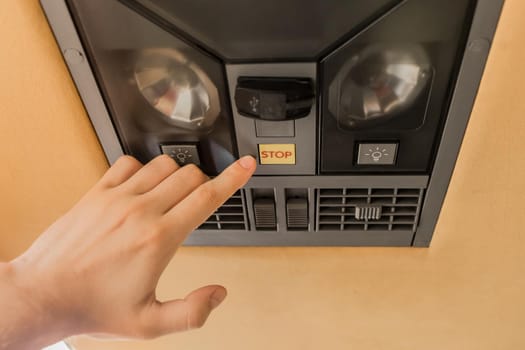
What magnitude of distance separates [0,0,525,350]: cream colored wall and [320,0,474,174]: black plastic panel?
0.04 meters

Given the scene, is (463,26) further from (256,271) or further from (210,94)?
(256,271)

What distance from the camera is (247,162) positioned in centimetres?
56

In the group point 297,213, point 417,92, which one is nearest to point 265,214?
point 297,213

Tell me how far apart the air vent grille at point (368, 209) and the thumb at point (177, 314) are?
0.21 m

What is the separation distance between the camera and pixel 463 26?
47cm

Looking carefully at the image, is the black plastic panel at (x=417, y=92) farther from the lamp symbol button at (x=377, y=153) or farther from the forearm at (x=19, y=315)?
the forearm at (x=19, y=315)

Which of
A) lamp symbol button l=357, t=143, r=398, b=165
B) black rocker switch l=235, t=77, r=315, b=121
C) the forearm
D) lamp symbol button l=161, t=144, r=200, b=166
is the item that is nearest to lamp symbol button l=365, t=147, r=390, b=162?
lamp symbol button l=357, t=143, r=398, b=165

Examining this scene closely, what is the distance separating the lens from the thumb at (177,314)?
19.5 inches

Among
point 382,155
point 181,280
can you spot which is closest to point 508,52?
point 382,155

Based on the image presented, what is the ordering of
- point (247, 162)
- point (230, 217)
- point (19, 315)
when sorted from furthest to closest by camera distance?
point (230, 217) → point (247, 162) → point (19, 315)

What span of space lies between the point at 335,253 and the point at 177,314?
276 millimetres

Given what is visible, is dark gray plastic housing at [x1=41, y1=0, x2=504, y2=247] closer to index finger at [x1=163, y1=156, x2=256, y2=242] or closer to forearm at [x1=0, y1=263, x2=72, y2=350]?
index finger at [x1=163, y1=156, x2=256, y2=242]

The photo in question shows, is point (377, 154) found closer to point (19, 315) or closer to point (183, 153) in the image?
point (183, 153)

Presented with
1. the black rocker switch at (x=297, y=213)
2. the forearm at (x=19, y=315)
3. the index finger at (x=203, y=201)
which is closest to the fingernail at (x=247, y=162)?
the index finger at (x=203, y=201)
